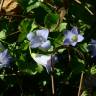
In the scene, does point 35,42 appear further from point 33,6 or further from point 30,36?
point 33,6

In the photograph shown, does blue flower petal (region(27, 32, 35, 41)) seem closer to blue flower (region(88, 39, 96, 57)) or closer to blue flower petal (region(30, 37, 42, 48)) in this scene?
blue flower petal (region(30, 37, 42, 48))

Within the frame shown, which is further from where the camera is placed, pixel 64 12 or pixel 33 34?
pixel 64 12

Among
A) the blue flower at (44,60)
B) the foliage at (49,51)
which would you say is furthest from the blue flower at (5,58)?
the blue flower at (44,60)

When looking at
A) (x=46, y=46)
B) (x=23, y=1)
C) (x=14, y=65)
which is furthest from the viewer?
(x=23, y=1)

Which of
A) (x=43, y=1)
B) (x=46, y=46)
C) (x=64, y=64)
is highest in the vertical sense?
(x=43, y=1)

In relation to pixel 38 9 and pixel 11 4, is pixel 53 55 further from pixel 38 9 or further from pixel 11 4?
pixel 11 4

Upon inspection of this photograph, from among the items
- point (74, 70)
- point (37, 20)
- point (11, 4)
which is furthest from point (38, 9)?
point (74, 70)
